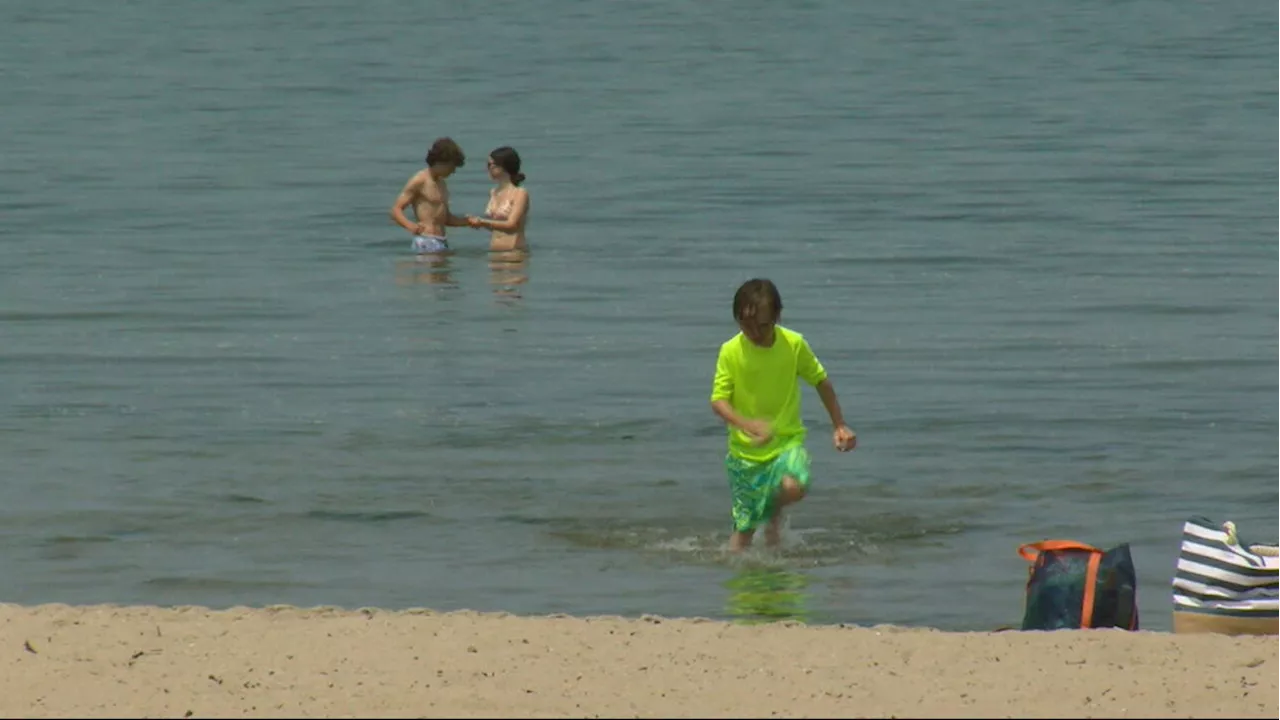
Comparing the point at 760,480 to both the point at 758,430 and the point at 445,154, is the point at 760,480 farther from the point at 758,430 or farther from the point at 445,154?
the point at 445,154

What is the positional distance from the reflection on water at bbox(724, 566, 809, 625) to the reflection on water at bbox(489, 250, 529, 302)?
26.9ft

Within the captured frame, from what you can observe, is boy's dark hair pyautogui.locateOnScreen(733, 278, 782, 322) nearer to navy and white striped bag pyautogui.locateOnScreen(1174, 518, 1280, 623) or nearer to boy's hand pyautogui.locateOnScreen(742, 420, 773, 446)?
boy's hand pyautogui.locateOnScreen(742, 420, 773, 446)

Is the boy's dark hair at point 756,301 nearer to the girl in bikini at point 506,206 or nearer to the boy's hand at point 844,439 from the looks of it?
the boy's hand at point 844,439

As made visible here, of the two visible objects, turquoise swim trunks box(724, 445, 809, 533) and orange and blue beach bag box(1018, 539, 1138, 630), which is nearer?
orange and blue beach bag box(1018, 539, 1138, 630)

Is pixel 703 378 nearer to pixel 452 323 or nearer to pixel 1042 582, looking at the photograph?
pixel 452 323

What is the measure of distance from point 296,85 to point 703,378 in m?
25.7

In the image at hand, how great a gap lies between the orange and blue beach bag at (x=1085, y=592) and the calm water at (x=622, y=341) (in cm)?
84

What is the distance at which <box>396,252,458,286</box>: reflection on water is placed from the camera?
61.6ft

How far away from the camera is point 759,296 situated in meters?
9.02

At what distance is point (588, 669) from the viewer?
7.18m

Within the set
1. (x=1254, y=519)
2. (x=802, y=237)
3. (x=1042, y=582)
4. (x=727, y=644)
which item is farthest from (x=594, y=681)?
(x=802, y=237)

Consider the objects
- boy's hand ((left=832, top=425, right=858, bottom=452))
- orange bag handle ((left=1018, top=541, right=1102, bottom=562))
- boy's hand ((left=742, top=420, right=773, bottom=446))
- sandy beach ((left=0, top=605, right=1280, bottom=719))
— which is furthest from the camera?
boy's hand ((left=742, top=420, right=773, bottom=446))

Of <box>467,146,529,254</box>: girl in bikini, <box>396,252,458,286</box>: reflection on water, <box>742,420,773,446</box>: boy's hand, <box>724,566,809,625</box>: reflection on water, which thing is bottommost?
<box>724,566,809,625</box>: reflection on water


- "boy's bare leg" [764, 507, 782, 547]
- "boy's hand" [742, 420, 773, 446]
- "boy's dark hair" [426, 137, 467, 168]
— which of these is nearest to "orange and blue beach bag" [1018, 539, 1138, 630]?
"boy's hand" [742, 420, 773, 446]
